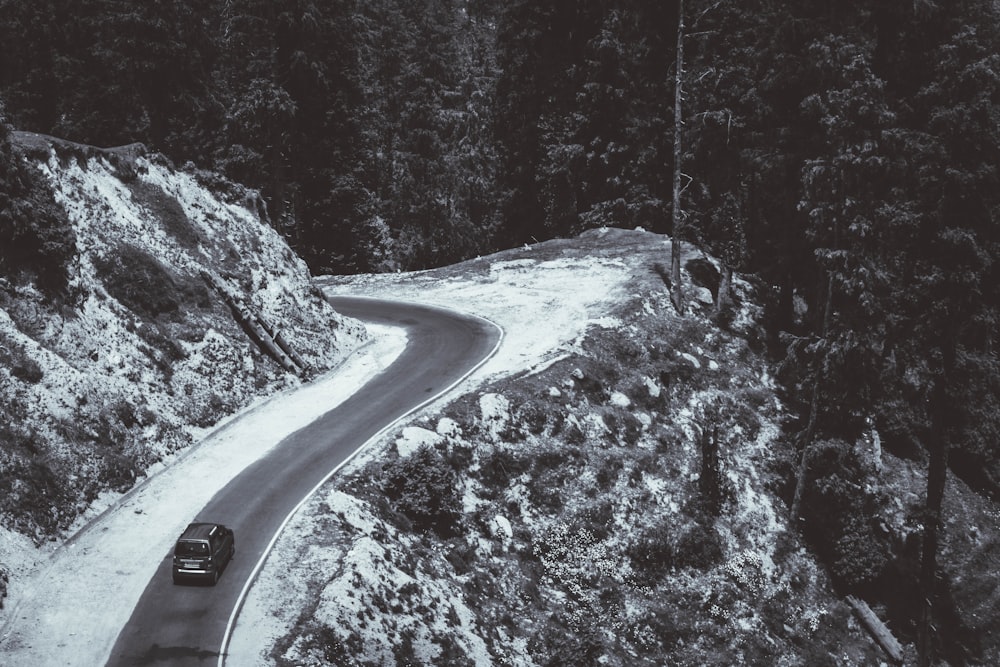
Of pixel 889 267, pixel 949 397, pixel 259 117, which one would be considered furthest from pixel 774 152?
pixel 259 117

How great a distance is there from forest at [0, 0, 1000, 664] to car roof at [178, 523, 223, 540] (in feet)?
37.4

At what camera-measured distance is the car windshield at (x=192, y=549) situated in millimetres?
18734

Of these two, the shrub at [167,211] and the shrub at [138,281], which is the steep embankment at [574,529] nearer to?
the shrub at [138,281]

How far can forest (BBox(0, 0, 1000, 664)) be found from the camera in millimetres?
26406

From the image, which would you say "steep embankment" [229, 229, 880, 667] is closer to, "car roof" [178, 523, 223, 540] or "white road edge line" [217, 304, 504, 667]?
"white road edge line" [217, 304, 504, 667]

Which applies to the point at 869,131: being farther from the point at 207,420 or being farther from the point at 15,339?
the point at 15,339

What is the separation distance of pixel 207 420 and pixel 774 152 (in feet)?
90.4

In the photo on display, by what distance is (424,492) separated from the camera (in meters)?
24.2

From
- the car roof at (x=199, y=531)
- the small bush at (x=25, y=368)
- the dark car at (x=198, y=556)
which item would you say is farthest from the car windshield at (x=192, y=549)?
the small bush at (x=25, y=368)

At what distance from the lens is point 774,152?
3741 cm

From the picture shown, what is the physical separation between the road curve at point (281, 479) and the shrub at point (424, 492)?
6.09 ft

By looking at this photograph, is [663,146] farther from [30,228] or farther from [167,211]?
[30,228]

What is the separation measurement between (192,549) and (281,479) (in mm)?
5191

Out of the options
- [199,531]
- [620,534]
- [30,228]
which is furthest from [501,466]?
[30,228]
